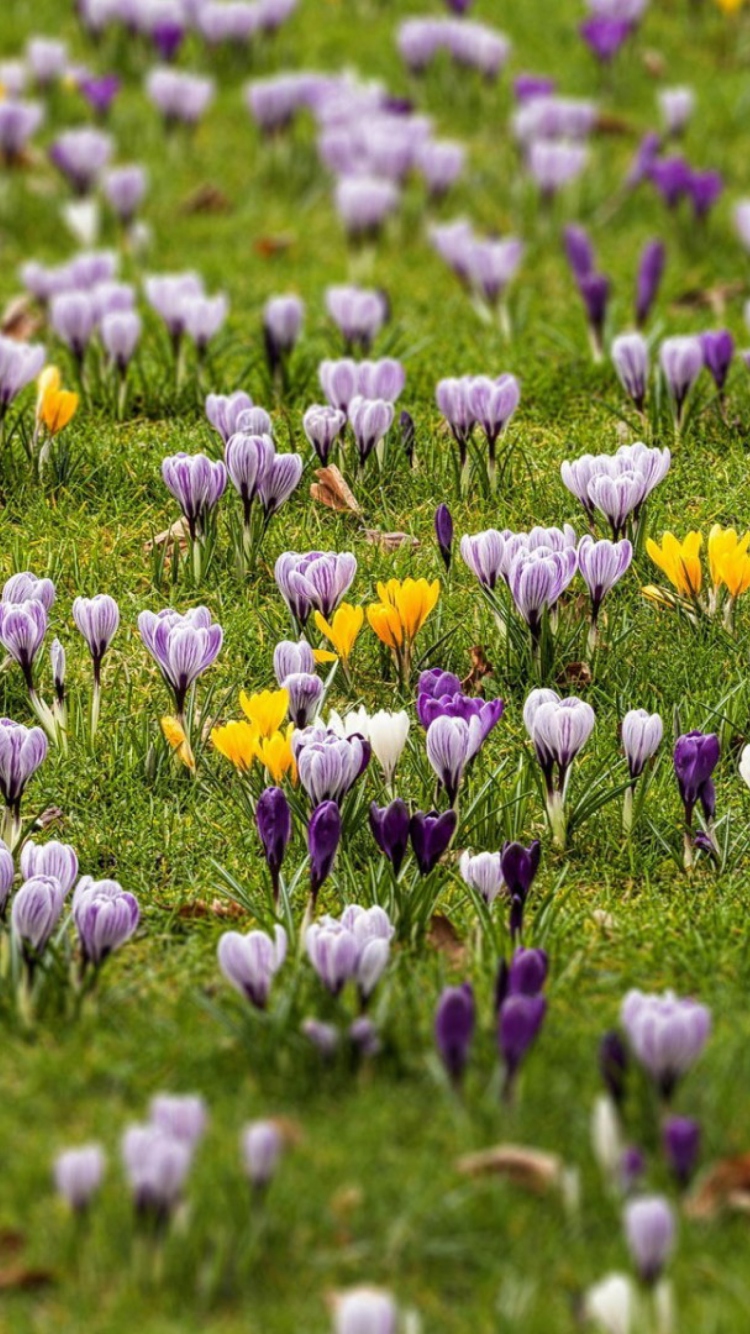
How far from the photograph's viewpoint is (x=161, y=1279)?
2.53 m

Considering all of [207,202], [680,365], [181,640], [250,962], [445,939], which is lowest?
[445,939]

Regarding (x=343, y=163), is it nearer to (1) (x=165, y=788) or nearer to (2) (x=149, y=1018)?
(1) (x=165, y=788)

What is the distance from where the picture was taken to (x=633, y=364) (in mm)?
4977

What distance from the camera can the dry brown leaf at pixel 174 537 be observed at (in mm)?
4523

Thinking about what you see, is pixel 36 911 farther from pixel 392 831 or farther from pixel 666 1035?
pixel 666 1035

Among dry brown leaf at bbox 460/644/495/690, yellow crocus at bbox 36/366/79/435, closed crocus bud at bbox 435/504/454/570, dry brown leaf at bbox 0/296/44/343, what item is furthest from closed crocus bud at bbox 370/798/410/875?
dry brown leaf at bbox 0/296/44/343

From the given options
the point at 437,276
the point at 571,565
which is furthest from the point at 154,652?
the point at 437,276

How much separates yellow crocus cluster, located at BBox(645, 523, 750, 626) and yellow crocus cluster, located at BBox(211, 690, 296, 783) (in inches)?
37.7

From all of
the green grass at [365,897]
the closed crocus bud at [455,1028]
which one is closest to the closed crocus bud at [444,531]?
the green grass at [365,897]

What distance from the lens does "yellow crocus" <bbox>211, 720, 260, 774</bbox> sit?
11.8ft

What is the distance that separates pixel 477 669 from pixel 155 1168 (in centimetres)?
190

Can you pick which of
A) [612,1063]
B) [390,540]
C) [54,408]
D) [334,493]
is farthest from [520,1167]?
[54,408]

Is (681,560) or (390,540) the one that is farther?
(390,540)

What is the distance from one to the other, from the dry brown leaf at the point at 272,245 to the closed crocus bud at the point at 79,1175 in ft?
17.0
